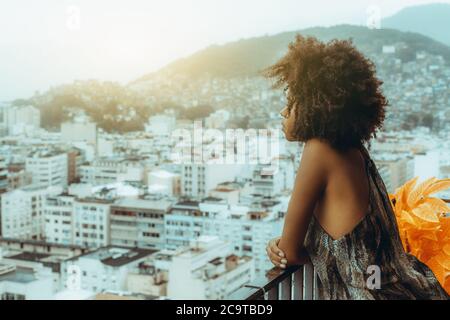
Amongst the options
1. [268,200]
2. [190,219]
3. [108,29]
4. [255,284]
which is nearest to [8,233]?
[190,219]

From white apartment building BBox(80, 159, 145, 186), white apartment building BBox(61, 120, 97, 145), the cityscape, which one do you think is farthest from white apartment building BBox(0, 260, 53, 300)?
white apartment building BBox(61, 120, 97, 145)

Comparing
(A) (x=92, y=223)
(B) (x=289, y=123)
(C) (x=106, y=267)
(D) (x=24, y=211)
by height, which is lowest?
(C) (x=106, y=267)

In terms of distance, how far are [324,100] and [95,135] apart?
456 cm

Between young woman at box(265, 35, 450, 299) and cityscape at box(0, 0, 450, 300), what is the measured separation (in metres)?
2.46

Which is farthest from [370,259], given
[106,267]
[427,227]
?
[106,267]

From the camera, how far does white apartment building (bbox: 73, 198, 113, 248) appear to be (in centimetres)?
622

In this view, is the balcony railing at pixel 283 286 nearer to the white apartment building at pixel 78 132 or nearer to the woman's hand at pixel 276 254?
the woman's hand at pixel 276 254

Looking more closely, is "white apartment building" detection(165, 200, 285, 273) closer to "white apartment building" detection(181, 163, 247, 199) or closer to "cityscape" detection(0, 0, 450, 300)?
"cityscape" detection(0, 0, 450, 300)

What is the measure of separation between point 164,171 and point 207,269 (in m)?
1.09

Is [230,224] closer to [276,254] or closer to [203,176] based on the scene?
[203,176]

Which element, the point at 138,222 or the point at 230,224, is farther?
the point at 138,222

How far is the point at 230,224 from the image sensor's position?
5719 mm

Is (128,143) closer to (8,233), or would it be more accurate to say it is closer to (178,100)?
(178,100)
